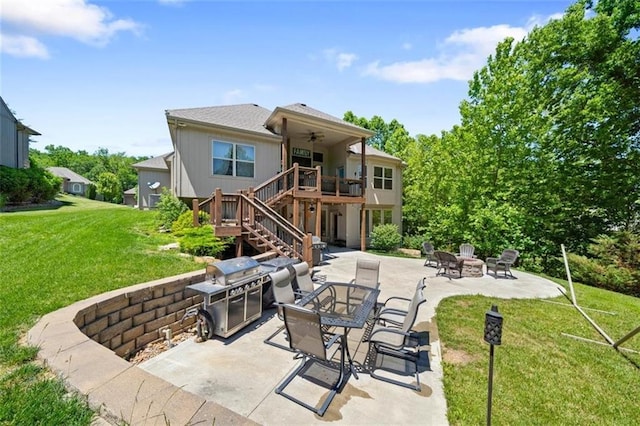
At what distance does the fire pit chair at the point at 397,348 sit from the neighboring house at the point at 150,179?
2703cm

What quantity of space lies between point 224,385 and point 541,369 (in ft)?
14.5

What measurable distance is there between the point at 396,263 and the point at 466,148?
9195mm

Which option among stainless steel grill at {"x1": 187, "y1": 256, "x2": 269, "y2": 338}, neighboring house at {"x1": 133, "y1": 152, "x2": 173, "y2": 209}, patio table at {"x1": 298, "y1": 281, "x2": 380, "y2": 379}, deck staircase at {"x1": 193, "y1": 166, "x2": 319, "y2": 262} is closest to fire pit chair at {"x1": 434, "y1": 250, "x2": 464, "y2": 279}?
deck staircase at {"x1": 193, "y1": 166, "x2": 319, "y2": 262}

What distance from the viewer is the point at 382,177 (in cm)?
1852

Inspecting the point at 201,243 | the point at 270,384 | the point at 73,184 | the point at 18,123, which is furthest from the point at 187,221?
the point at 73,184

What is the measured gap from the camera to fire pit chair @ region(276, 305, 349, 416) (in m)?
3.23

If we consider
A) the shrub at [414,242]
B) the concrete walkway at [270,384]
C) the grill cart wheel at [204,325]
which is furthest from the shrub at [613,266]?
the grill cart wheel at [204,325]

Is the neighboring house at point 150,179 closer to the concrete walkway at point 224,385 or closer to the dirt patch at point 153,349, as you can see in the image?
the dirt patch at point 153,349

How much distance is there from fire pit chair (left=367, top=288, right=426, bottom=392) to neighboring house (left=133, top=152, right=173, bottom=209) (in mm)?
27029

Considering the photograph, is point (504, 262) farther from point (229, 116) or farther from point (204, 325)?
point (229, 116)

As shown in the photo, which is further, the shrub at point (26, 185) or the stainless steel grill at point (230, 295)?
the shrub at point (26, 185)

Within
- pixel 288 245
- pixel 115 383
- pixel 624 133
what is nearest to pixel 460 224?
pixel 624 133

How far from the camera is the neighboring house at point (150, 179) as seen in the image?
85.3ft

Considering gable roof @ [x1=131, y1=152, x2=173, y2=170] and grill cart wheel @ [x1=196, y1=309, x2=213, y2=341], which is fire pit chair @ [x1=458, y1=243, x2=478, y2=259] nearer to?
grill cart wheel @ [x1=196, y1=309, x2=213, y2=341]
